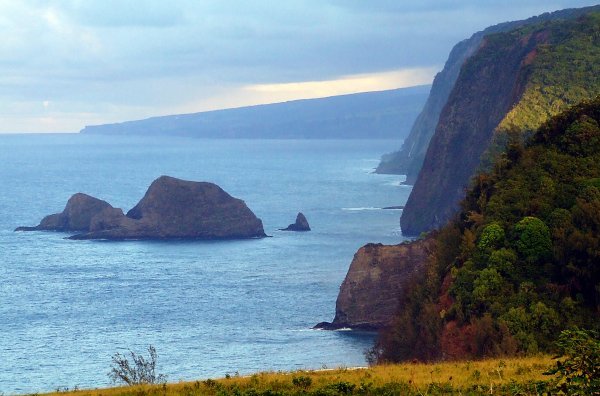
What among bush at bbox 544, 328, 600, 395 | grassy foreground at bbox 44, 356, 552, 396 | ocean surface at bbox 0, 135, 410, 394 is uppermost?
bush at bbox 544, 328, 600, 395

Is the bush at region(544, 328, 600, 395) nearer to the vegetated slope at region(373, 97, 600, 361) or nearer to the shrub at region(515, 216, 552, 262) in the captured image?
the vegetated slope at region(373, 97, 600, 361)

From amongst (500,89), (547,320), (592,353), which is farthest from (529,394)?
(500,89)

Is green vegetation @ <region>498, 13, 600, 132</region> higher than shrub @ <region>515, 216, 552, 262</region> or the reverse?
higher

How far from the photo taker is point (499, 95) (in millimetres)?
171750

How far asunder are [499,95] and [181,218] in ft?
201

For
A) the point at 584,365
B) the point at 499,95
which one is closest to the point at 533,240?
the point at 584,365

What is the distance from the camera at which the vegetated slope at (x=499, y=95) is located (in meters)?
140

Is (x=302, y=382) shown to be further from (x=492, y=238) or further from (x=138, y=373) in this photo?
(x=138, y=373)

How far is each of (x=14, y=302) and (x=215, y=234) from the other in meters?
71.3

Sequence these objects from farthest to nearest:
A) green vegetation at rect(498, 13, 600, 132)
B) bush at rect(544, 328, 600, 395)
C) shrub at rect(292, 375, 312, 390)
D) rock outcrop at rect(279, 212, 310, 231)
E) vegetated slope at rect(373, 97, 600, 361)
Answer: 1. rock outcrop at rect(279, 212, 310, 231)
2. green vegetation at rect(498, 13, 600, 132)
3. vegetated slope at rect(373, 97, 600, 361)
4. shrub at rect(292, 375, 312, 390)
5. bush at rect(544, 328, 600, 395)

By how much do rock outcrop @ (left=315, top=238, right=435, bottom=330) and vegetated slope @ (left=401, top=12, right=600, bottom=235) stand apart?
33.0 m

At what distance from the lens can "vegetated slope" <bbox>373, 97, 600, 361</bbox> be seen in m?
52.0

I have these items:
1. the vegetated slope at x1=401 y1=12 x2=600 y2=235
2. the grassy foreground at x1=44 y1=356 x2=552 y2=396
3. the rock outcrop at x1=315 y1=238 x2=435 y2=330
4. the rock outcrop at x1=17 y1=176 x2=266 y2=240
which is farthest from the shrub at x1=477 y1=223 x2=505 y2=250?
the rock outcrop at x1=17 y1=176 x2=266 y2=240

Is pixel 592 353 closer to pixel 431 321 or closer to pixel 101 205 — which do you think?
pixel 431 321
